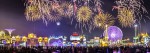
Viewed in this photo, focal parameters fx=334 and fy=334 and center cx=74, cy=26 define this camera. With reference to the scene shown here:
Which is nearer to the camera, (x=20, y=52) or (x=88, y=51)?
(x=20, y=52)

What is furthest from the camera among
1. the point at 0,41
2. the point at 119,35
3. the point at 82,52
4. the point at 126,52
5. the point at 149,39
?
the point at 149,39

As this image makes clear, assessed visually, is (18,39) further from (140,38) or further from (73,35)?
(140,38)

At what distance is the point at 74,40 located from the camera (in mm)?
93438

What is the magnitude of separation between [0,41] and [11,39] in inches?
196

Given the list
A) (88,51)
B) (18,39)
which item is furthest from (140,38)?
(88,51)

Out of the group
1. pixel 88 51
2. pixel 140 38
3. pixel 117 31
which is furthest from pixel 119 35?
pixel 140 38

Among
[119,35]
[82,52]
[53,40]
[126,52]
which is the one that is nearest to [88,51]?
[82,52]

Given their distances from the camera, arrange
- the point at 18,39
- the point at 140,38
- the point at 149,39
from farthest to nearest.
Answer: the point at 140,38 → the point at 149,39 → the point at 18,39

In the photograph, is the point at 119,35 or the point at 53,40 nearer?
the point at 119,35

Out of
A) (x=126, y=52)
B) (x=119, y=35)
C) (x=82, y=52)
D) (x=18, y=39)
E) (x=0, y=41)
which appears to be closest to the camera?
(x=126, y=52)

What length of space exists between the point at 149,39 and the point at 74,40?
2088cm

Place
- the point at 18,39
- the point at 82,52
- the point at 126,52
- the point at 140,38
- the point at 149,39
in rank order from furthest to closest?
the point at 140,38, the point at 149,39, the point at 18,39, the point at 82,52, the point at 126,52

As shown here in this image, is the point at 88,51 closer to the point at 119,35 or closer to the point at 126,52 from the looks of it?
the point at 126,52

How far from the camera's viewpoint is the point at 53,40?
88438 millimetres
